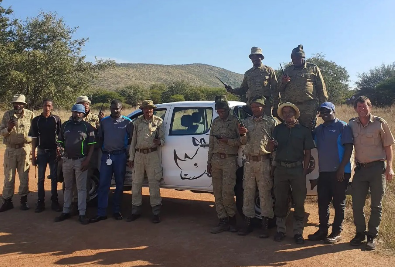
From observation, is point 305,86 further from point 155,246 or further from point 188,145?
point 155,246

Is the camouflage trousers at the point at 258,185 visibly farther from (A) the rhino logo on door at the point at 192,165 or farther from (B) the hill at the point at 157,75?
(B) the hill at the point at 157,75

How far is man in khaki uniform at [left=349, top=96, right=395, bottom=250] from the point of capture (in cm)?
471

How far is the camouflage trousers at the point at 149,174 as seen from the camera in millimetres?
5918

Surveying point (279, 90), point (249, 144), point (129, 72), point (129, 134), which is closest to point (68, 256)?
point (129, 134)

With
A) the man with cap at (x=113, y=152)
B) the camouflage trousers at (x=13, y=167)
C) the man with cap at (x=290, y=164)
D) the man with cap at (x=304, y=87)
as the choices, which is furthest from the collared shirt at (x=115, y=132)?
the man with cap at (x=304, y=87)

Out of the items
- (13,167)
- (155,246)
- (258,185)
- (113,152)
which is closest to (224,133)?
(258,185)

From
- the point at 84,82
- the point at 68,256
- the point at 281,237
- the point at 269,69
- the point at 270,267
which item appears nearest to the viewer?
the point at 270,267

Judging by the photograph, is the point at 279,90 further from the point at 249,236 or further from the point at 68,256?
the point at 68,256

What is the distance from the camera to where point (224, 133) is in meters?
5.39

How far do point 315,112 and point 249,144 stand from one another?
4.77 feet

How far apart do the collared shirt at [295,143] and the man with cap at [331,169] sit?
0.84 ft

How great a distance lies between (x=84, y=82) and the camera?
2055 centimetres

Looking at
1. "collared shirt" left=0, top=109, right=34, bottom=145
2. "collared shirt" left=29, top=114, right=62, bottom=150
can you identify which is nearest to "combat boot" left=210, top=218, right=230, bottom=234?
"collared shirt" left=29, top=114, right=62, bottom=150

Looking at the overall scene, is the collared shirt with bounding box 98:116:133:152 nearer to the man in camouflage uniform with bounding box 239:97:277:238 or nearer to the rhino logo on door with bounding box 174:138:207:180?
the rhino logo on door with bounding box 174:138:207:180
